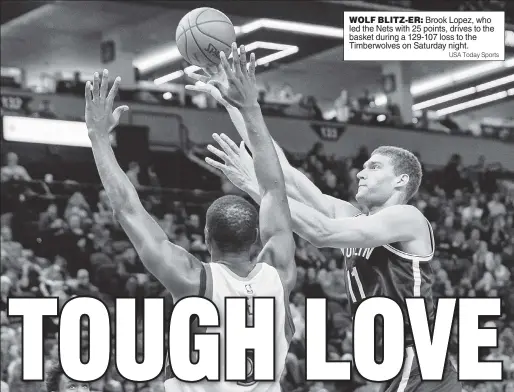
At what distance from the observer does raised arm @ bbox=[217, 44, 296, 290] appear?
12.7 ft

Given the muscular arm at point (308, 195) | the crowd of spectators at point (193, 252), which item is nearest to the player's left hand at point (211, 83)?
the muscular arm at point (308, 195)

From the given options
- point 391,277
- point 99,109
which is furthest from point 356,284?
point 99,109

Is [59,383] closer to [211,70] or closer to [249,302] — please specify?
[211,70]

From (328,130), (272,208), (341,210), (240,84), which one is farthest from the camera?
(328,130)

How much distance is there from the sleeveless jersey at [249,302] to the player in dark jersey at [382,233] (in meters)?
0.82

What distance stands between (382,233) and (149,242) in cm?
152

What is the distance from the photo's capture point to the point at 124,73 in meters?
23.6

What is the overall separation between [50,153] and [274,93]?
6402 mm

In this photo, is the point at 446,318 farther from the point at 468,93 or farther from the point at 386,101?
the point at 468,93

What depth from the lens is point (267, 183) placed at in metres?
3.97

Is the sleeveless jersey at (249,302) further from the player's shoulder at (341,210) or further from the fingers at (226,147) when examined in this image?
the player's shoulder at (341,210)

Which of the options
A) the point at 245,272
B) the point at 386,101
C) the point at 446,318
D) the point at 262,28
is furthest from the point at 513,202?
the point at 245,272

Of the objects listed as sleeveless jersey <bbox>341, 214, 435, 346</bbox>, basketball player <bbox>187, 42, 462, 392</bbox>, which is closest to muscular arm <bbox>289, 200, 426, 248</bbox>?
basketball player <bbox>187, 42, 462, 392</bbox>

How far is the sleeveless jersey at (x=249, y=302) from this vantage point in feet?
12.1
